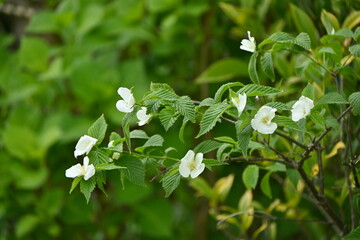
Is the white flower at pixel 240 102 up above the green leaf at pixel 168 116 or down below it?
above

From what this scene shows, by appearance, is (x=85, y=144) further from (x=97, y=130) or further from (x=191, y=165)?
(x=191, y=165)

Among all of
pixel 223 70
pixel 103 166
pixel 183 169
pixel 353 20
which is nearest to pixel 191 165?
pixel 183 169

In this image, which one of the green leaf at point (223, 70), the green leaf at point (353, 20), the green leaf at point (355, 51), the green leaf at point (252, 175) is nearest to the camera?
the green leaf at point (355, 51)

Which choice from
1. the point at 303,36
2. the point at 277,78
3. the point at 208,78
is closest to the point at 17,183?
the point at 208,78

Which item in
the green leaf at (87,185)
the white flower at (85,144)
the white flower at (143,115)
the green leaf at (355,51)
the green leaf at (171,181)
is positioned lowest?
the green leaf at (171,181)

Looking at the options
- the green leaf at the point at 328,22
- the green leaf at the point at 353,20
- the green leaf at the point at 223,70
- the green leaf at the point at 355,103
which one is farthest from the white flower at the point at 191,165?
the green leaf at the point at 223,70

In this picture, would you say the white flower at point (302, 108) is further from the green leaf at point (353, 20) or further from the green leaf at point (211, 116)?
the green leaf at point (353, 20)

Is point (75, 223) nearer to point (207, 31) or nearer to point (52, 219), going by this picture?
point (52, 219)
